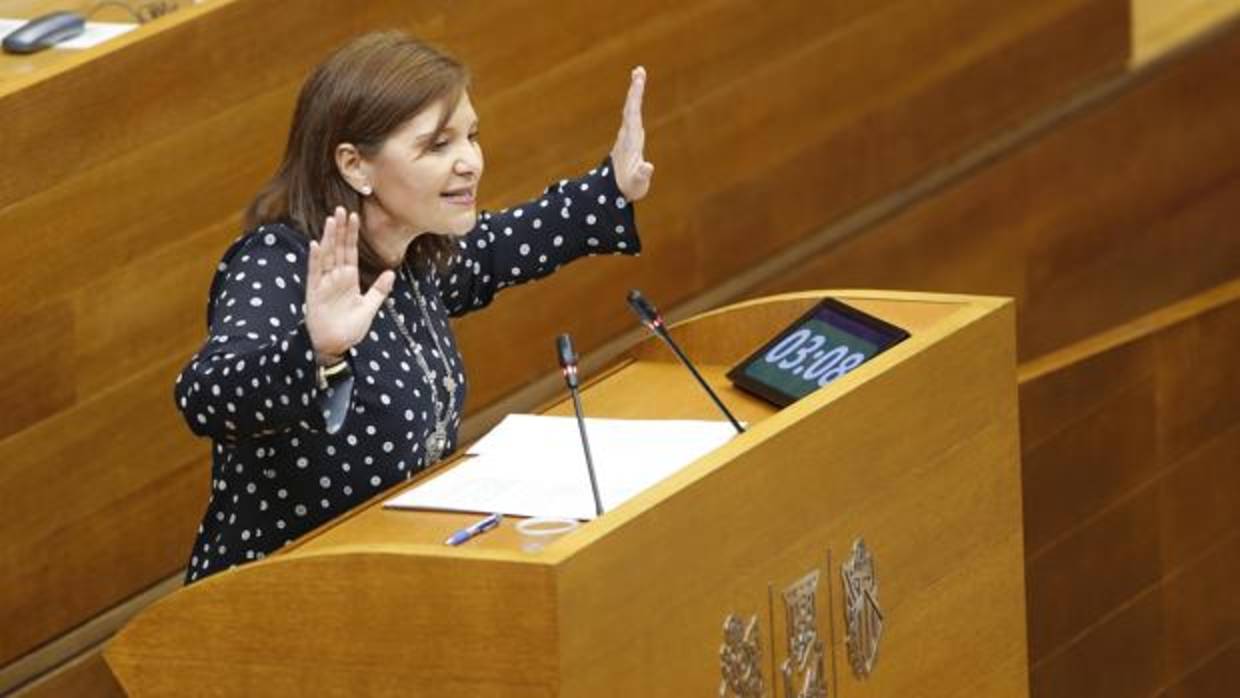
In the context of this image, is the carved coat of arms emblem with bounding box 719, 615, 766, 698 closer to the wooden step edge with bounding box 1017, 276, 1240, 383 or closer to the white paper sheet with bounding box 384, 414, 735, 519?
the white paper sheet with bounding box 384, 414, 735, 519

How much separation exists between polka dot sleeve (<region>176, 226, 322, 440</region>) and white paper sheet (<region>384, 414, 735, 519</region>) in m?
0.06

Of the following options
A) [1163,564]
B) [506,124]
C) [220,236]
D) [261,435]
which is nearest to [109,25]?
[220,236]

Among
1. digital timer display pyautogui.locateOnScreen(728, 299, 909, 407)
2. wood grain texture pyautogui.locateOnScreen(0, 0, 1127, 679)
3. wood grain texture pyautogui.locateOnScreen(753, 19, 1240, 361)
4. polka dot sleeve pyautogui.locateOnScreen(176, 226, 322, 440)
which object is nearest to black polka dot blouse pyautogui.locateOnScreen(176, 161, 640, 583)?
polka dot sleeve pyautogui.locateOnScreen(176, 226, 322, 440)

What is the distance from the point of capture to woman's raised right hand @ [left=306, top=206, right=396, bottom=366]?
904mm

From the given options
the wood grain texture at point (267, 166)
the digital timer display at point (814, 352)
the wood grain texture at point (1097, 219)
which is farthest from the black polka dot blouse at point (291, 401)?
the wood grain texture at point (1097, 219)

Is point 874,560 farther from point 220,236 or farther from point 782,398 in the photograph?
point 220,236

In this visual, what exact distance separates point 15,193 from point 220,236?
0.39 feet

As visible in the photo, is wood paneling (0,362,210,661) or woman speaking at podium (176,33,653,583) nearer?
woman speaking at podium (176,33,653,583)

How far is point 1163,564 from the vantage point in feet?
5.62

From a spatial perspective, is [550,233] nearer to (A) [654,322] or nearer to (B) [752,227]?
(A) [654,322]

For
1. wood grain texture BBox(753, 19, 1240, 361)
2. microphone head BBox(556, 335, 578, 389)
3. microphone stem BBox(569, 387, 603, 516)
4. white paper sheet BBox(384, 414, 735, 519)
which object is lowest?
wood grain texture BBox(753, 19, 1240, 361)

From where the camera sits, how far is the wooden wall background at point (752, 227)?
1.21 metres

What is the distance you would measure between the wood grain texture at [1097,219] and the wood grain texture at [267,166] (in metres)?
0.04

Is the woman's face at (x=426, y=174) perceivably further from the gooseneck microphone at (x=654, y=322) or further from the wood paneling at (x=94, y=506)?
the wood paneling at (x=94, y=506)
